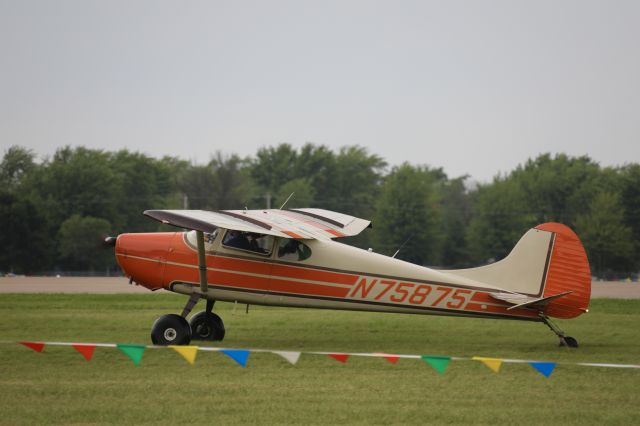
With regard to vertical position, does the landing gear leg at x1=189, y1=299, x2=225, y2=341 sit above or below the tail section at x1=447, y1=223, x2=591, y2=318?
below

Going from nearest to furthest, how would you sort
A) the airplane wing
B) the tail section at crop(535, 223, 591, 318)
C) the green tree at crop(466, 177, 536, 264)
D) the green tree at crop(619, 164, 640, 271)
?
the airplane wing
the tail section at crop(535, 223, 591, 318)
the green tree at crop(619, 164, 640, 271)
the green tree at crop(466, 177, 536, 264)

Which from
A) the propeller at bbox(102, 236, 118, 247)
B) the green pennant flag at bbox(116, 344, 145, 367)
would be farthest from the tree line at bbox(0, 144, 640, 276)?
the green pennant flag at bbox(116, 344, 145, 367)

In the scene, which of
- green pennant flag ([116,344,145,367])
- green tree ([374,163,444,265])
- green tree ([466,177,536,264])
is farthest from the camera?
green tree ([466,177,536,264])

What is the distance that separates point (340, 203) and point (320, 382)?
75095 mm

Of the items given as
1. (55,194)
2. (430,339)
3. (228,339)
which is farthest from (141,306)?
(55,194)

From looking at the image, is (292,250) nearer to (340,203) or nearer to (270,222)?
(270,222)

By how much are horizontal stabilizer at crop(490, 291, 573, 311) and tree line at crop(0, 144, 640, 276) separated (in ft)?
138

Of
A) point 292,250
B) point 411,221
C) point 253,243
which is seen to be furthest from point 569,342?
point 411,221

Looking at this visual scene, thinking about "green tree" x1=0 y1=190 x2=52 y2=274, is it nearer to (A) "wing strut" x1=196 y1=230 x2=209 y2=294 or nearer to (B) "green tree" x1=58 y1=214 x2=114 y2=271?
(B) "green tree" x1=58 y1=214 x2=114 y2=271

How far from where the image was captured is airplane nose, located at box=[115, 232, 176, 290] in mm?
14055

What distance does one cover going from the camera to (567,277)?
13.6 metres

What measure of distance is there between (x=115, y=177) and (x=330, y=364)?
195ft

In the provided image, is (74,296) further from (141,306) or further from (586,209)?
(586,209)

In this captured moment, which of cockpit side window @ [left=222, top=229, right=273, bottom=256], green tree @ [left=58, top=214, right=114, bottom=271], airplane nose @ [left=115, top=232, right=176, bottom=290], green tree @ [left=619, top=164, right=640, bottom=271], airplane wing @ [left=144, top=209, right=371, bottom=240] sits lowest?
green tree @ [left=58, top=214, right=114, bottom=271]
